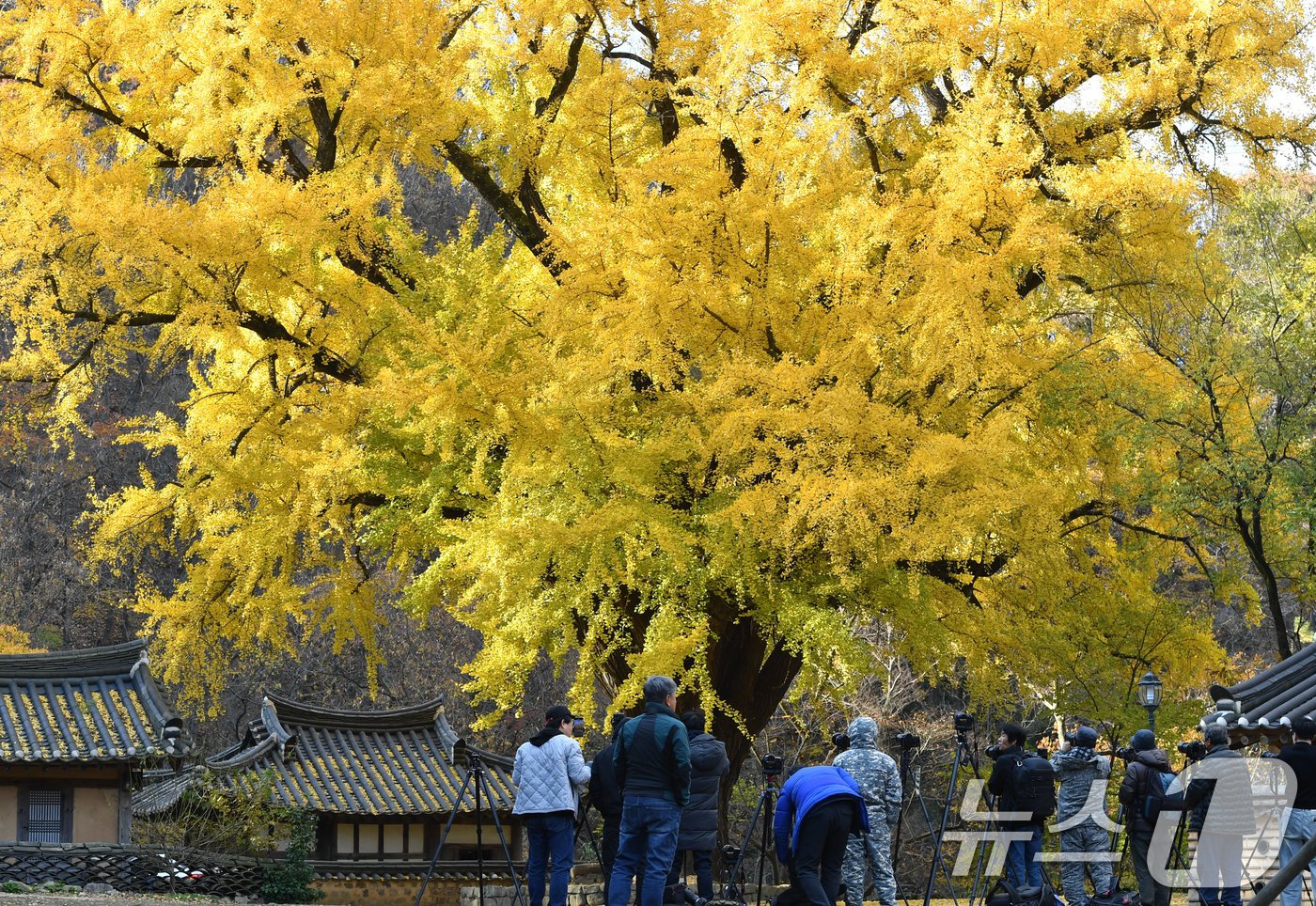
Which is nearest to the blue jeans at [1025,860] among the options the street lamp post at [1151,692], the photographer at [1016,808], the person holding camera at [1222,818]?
the photographer at [1016,808]

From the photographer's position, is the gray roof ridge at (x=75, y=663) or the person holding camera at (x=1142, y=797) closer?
the person holding camera at (x=1142, y=797)

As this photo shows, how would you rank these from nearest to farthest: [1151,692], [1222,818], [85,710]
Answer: [1222,818] → [1151,692] → [85,710]

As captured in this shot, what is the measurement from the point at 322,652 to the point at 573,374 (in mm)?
15550

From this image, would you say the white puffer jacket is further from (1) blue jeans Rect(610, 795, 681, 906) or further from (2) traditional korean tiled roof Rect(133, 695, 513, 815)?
(2) traditional korean tiled roof Rect(133, 695, 513, 815)

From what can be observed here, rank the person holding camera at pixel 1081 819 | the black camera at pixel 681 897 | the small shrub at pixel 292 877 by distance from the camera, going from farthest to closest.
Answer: the small shrub at pixel 292 877, the person holding camera at pixel 1081 819, the black camera at pixel 681 897

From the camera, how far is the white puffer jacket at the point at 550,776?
28.5 feet

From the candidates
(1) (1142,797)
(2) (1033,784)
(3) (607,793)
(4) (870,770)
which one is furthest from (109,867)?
(1) (1142,797)

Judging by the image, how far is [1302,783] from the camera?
321 inches

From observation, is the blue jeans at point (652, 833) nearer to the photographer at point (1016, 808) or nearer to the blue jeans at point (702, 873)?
the blue jeans at point (702, 873)

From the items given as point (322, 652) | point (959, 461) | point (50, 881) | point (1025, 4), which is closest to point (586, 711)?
point (959, 461)

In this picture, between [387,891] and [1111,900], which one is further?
[387,891]

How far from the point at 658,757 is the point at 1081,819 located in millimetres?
3859

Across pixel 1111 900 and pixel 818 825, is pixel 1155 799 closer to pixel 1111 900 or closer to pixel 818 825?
pixel 1111 900

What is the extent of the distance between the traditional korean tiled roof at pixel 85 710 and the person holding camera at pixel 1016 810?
7.33 meters
